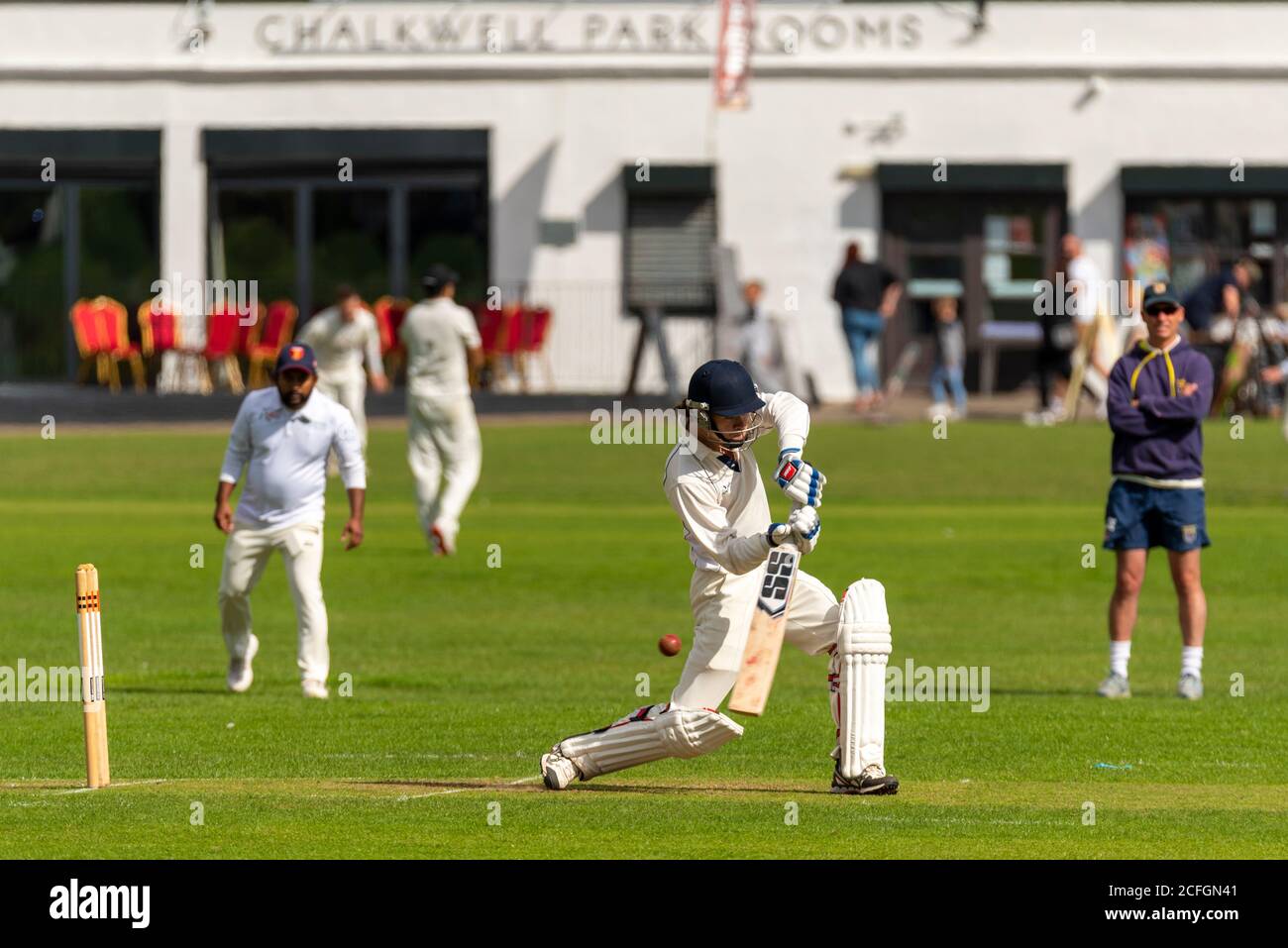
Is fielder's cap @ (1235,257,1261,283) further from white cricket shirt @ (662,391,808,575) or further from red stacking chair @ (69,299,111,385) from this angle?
white cricket shirt @ (662,391,808,575)

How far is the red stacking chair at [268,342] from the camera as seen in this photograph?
4019 centimetres

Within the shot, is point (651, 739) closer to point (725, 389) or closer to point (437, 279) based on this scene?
point (725, 389)

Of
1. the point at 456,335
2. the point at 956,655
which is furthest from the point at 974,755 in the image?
the point at 456,335

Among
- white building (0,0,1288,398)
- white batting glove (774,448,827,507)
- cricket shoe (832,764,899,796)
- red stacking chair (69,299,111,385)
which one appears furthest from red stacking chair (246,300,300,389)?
white batting glove (774,448,827,507)

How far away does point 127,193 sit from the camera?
43.8 metres

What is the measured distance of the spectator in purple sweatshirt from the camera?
559 inches

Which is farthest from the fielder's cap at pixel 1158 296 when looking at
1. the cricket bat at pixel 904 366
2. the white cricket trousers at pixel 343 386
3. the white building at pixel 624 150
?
the white building at pixel 624 150

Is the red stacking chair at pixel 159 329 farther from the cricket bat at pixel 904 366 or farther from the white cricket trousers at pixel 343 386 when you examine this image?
the white cricket trousers at pixel 343 386

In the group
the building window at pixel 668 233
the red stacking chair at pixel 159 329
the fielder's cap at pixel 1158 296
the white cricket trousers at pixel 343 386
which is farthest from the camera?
the building window at pixel 668 233

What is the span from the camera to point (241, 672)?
15.2m

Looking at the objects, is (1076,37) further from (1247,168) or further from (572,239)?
(572,239)

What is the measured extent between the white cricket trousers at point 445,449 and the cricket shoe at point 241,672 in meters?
6.22

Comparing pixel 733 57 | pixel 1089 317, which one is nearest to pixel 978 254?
pixel 733 57

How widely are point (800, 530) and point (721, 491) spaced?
2.31ft
